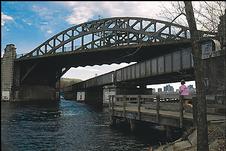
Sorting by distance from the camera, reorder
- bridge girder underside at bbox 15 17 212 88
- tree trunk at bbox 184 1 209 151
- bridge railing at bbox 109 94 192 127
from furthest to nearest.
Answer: bridge girder underside at bbox 15 17 212 88
bridge railing at bbox 109 94 192 127
tree trunk at bbox 184 1 209 151

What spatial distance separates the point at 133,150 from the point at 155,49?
2507 inches

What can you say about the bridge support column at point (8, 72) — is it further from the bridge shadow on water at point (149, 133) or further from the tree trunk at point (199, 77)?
the tree trunk at point (199, 77)

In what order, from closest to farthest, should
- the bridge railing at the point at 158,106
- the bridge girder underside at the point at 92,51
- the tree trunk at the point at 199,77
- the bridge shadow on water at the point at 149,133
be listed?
the tree trunk at the point at 199,77 → the bridge railing at the point at 158,106 → the bridge shadow on water at the point at 149,133 → the bridge girder underside at the point at 92,51

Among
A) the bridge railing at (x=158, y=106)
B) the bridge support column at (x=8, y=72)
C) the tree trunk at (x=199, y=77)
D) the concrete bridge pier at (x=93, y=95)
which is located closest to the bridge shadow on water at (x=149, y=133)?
the bridge railing at (x=158, y=106)

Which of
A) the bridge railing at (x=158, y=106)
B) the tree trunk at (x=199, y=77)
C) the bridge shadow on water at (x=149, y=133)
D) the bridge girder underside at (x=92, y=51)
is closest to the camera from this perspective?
the tree trunk at (x=199, y=77)

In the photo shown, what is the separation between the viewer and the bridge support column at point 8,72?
98.0 m

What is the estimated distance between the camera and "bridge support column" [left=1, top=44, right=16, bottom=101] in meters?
98.0

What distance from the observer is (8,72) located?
99.8 metres

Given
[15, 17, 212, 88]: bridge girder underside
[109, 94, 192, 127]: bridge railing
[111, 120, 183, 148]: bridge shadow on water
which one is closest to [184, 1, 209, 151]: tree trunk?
[109, 94, 192, 127]: bridge railing

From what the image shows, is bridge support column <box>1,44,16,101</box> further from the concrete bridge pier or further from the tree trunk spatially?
the tree trunk

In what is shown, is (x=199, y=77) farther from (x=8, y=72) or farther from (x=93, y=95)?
(x=93, y=95)

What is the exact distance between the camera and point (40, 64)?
102 m

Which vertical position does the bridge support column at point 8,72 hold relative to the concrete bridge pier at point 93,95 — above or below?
above

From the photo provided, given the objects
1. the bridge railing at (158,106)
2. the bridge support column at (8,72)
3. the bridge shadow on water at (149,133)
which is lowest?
the bridge shadow on water at (149,133)
